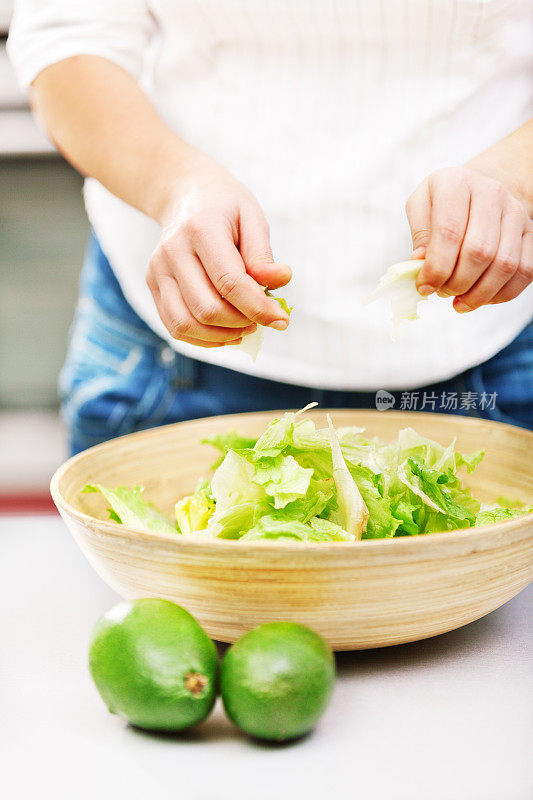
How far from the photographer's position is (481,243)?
86cm

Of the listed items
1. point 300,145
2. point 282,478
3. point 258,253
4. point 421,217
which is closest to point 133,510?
point 282,478

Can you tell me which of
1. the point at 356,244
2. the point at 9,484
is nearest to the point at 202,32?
the point at 356,244

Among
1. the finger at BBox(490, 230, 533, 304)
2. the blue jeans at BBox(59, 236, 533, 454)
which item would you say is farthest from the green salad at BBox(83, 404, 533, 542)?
the blue jeans at BBox(59, 236, 533, 454)

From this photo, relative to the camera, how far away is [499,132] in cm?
120

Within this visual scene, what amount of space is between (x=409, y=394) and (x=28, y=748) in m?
0.78

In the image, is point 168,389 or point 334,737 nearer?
point 334,737

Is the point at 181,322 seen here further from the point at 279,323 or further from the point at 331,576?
the point at 331,576

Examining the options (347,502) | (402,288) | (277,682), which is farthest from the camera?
(402,288)

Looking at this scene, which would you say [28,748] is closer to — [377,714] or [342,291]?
[377,714]

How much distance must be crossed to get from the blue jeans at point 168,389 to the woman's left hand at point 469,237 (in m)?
0.36

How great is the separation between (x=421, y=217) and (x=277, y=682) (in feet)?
1.74

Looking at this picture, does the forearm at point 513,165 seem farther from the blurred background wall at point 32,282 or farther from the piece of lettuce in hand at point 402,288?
the blurred background wall at point 32,282

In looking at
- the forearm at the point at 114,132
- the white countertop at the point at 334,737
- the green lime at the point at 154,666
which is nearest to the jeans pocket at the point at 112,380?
the forearm at the point at 114,132

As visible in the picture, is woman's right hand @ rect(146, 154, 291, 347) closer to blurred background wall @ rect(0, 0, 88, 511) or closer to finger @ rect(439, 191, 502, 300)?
finger @ rect(439, 191, 502, 300)
